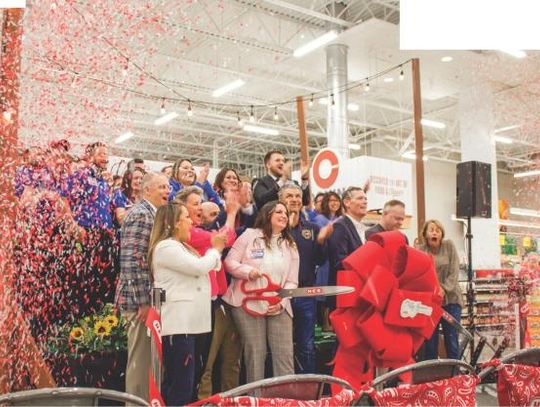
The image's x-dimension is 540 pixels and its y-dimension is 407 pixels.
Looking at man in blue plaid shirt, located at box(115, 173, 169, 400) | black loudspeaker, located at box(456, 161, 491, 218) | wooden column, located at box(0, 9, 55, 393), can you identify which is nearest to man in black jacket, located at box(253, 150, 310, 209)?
man in blue plaid shirt, located at box(115, 173, 169, 400)

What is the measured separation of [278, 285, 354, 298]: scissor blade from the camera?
2.11 meters

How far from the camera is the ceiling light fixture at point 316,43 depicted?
504 centimetres

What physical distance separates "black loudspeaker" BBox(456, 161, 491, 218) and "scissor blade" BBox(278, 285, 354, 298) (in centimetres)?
217

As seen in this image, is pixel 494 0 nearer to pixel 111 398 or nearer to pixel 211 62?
pixel 111 398

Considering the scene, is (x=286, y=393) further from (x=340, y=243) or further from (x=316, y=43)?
(x=316, y=43)

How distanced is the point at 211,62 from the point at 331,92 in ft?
6.47

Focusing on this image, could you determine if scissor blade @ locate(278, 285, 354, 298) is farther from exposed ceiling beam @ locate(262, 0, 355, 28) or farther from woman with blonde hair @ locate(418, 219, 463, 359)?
exposed ceiling beam @ locate(262, 0, 355, 28)

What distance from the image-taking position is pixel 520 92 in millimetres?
3139

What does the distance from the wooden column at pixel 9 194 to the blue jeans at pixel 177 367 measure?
50 centimetres

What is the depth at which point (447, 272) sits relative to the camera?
12.7 ft

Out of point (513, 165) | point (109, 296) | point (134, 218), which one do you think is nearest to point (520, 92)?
point (513, 165)

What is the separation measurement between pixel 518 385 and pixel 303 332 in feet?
4.74

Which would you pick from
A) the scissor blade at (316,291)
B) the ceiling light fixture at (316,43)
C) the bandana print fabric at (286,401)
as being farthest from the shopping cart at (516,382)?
the ceiling light fixture at (316,43)

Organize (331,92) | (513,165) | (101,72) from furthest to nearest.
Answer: (331,92)
(513,165)
(101,72)
